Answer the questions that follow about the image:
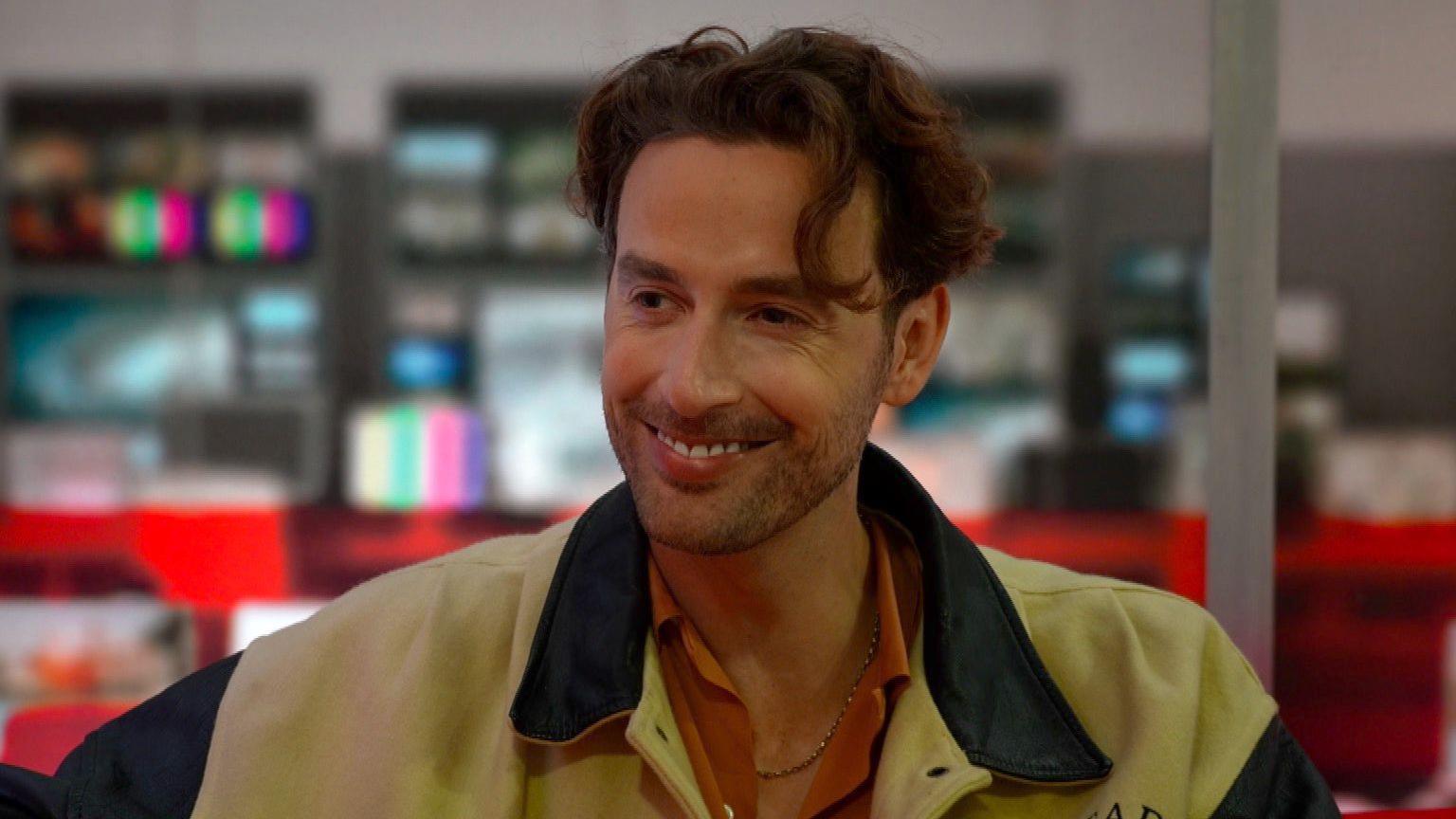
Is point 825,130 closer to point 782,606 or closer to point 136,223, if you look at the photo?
point 782,606

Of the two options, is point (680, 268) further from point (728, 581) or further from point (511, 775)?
point (511, 775)

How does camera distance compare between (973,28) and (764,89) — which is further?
(973,28)

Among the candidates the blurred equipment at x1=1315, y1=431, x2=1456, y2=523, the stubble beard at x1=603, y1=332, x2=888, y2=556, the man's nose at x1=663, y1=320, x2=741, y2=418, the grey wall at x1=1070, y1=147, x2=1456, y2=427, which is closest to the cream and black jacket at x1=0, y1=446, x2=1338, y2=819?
the stubble beard at x1=603, y1=332, x2=888, y2=556

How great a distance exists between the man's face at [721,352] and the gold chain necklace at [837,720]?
0.71ft

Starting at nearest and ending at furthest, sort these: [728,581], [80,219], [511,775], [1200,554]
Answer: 1. [511,775]
2. [728,581]
3. [1200,554]
4. [80,219]

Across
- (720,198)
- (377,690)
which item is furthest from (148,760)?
(720,198)

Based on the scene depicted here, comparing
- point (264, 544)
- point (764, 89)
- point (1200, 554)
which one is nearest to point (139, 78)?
point (264, 544)

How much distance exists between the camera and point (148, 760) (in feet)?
5.17

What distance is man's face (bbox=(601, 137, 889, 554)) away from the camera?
152cm

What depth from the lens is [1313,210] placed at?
277 centimetres

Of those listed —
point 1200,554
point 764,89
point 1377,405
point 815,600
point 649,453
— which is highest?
point 764,89

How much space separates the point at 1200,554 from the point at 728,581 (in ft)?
6.47

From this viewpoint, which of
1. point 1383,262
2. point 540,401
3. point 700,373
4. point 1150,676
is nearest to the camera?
point 700,373

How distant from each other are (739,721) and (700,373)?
0.40 metres
